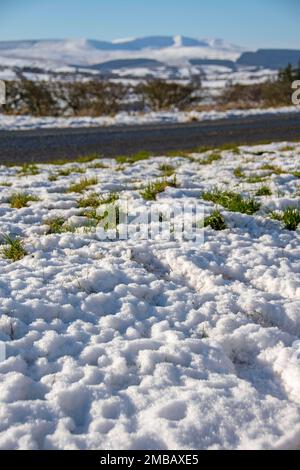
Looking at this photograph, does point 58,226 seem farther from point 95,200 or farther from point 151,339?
point 151,339

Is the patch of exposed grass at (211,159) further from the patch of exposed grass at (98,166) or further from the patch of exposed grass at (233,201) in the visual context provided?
the patch of exposed grass at (233,201)

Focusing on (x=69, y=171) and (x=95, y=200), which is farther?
(x=69, y=171)

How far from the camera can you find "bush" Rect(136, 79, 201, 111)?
2781 centimetres

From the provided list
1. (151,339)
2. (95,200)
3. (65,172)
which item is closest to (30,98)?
(65,172)

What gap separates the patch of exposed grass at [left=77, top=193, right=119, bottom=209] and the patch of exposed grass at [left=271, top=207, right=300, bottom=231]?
2011 mm

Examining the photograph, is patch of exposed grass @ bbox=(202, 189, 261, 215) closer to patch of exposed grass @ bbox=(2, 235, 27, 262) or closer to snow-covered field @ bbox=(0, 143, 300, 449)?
snow-covered field @ bbox=(0, 143, 300, 449)

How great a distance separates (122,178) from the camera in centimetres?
788

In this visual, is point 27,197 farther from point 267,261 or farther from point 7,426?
point 7,426

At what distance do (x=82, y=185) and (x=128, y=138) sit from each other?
7816 mm

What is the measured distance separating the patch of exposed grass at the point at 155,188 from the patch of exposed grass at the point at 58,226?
4.49 ft

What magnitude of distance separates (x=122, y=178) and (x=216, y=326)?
15.8ft

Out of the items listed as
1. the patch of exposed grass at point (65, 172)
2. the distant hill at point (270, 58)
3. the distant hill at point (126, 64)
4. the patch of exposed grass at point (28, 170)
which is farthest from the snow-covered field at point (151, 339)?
the distant hill at point (270, 58)

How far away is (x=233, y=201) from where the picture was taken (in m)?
5.82

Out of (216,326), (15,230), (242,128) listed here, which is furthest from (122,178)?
(242,128)
